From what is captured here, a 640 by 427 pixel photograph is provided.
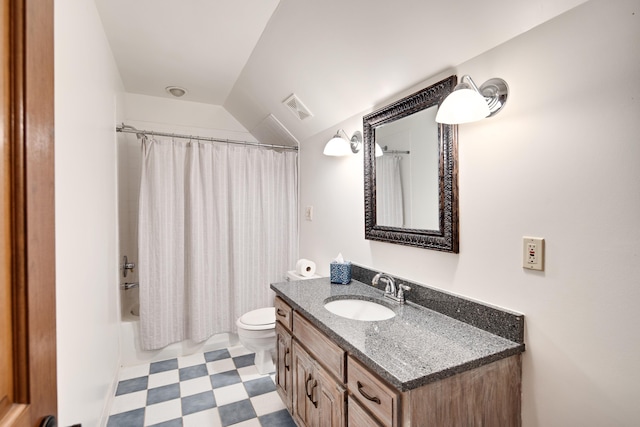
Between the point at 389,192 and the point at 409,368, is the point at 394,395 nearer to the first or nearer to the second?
the point at 409,368

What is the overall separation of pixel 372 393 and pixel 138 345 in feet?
7.43

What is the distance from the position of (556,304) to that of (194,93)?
3019 millimetres

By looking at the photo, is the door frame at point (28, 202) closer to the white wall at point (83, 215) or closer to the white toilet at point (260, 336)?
the white wall at point (83, 215)

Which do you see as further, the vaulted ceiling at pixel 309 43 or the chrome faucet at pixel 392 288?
the chrome faucet at pixel 392 288

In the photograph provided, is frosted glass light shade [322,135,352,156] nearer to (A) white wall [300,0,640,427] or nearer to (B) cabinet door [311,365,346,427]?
(A) white wall [300,0,640,427]

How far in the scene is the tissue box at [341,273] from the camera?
6.54ft

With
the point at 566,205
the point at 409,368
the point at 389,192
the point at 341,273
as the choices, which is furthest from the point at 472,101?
the point at 341,273

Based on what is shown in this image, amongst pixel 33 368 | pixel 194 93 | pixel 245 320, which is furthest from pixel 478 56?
pixel 194 93

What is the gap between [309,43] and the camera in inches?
66.7

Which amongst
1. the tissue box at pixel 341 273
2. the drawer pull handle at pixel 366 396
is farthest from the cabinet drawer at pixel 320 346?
the tissue box at pixel 341 273

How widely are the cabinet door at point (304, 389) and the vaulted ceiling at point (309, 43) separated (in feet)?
4.84

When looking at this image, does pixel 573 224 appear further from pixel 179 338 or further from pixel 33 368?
pixel 179 338

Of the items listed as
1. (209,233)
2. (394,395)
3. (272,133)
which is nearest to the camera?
(394,395)

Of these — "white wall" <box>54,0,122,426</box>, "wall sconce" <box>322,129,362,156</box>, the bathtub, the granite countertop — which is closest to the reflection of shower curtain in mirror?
"wall sconce" <box>322,129,362,156</box>
